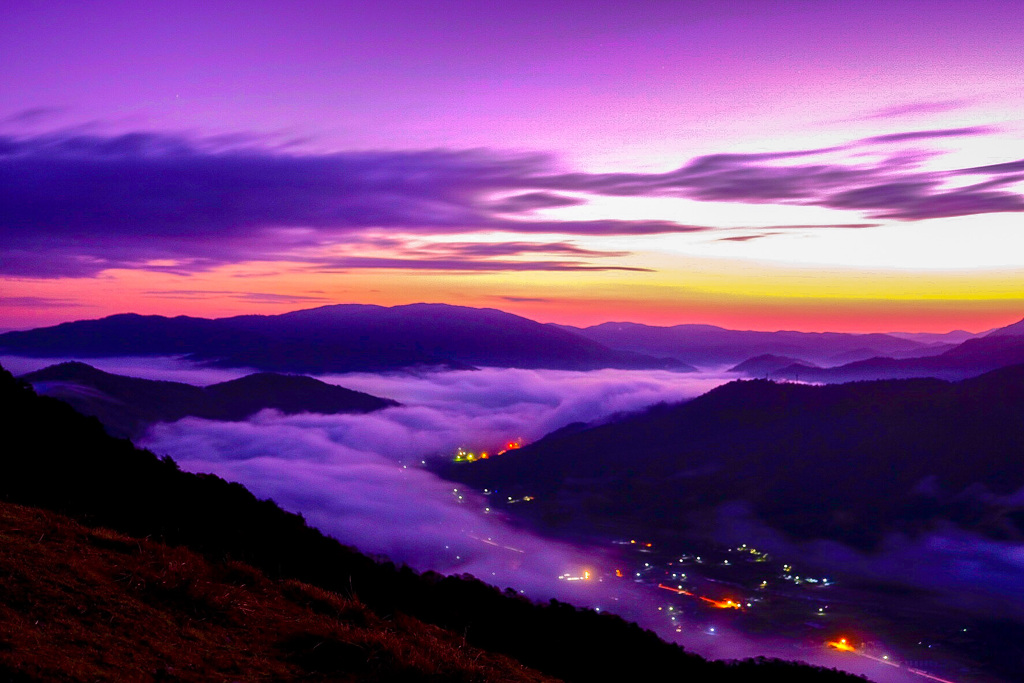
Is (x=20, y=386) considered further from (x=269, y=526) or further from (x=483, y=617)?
(x=483, y=617)

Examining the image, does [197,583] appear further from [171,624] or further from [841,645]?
[841,645]

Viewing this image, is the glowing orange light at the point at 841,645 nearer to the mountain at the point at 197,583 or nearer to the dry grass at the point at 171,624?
the mountain at the point at 197,583

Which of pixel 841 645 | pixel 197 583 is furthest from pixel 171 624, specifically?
pixel 841 645

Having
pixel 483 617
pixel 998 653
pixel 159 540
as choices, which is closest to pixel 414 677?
pixel 159 540

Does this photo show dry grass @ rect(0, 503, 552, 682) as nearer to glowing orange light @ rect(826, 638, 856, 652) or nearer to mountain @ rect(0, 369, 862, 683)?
mountain @ rect(0, 369, 862, 683)

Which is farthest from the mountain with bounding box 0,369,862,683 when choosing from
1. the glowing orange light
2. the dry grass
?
the glowing orange light

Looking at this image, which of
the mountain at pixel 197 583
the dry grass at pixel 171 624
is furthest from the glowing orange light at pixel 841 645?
the dry grass at pixel 171 624
